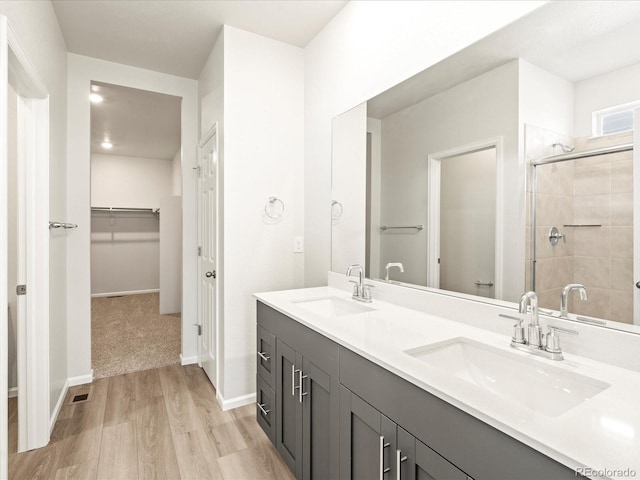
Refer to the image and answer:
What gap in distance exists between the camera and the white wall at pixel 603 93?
1004 mm

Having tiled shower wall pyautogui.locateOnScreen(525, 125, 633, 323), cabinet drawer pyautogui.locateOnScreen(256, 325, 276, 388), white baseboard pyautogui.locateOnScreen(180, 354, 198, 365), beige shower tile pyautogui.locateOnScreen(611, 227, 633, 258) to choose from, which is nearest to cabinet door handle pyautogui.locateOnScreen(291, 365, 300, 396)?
cabinet drawer pyautogui.locateOnScreen(256, 325, 276, 388)

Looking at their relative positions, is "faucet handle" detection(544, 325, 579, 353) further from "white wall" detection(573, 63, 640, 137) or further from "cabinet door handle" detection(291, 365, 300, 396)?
"cabinet door handle" detection(291, 365, 300, 396)

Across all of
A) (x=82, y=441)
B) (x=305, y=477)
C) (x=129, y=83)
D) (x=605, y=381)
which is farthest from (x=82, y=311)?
(x=605, y=381)

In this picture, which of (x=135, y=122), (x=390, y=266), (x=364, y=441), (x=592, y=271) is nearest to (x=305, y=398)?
(x=364, y=441)

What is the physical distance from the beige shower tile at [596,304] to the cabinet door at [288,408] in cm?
108

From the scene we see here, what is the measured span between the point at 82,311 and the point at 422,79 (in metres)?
3.04

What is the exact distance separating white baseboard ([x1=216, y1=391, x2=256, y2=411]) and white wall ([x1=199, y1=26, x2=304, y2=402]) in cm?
1

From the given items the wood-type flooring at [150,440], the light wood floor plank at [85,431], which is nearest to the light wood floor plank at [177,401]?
the wood-type flooring at [150,440]

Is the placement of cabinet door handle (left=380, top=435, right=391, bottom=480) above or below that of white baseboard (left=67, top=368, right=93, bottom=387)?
above

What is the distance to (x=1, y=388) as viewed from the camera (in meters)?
1.37

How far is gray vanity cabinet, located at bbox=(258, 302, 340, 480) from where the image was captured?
134 centimetres

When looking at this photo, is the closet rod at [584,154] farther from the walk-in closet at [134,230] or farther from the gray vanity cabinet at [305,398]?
the walk-in closet at [134,230]

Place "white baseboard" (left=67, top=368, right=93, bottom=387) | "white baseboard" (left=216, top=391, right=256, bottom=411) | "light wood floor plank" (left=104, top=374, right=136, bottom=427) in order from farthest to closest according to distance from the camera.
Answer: "white baseboard" (left=67, top=368, right=93, bottom=387) < "white baseboard" (left=216, top=391, right=256, bottom=411) < "light wood floor plank" (left=104, top=374, right=136, bottom=427)

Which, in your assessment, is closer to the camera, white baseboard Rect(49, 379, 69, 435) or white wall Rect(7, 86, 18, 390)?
white baseboard Rect(49, 379, 69, 435)
